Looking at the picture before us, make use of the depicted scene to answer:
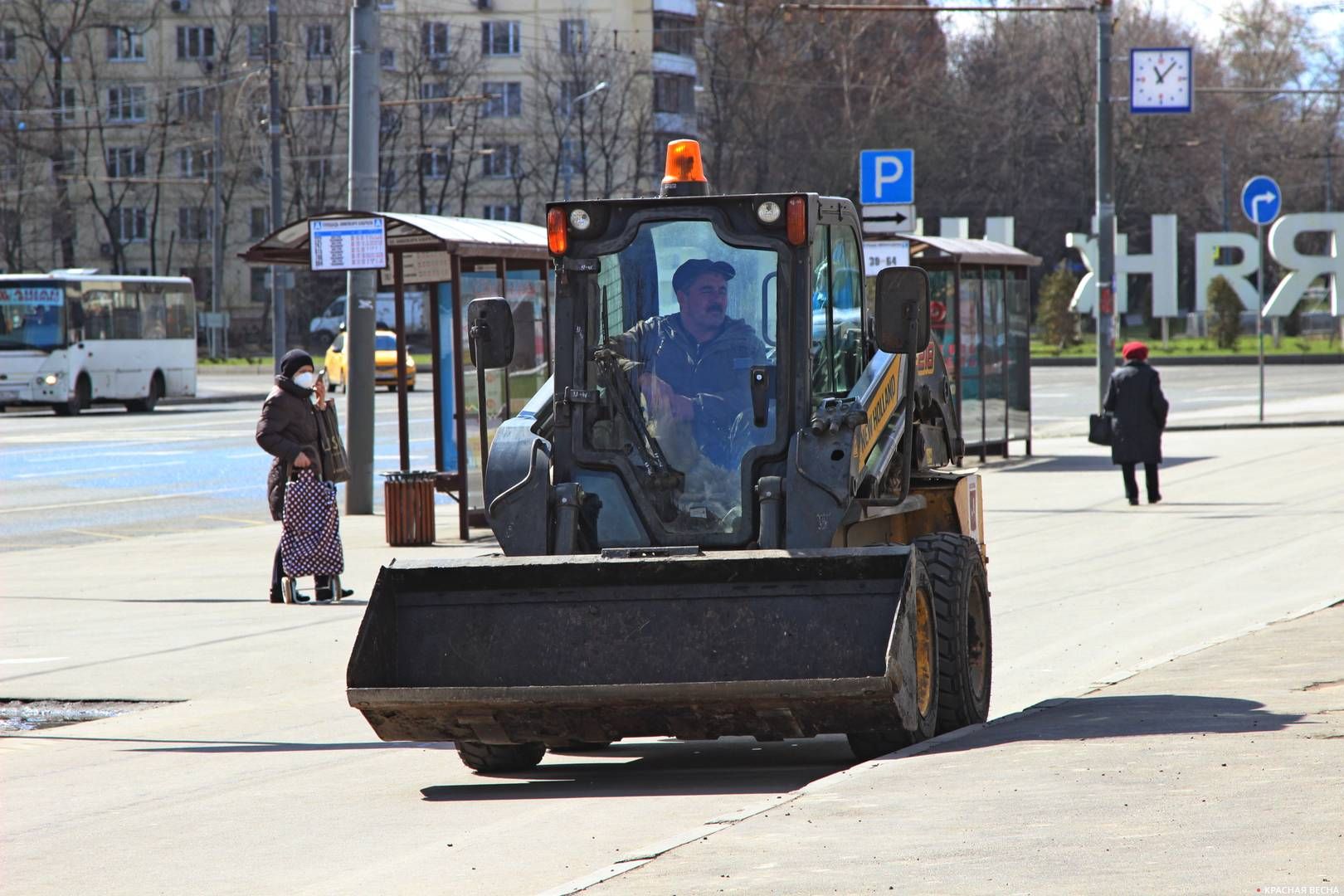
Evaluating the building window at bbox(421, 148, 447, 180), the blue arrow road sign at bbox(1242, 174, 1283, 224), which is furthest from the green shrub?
the building window at bbox(421, 148, 447, 180)

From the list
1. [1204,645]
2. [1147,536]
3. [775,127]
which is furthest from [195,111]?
[1204,645]

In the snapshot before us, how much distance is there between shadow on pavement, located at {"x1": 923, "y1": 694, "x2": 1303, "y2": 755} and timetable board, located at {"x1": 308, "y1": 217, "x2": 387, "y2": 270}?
33.8 feet

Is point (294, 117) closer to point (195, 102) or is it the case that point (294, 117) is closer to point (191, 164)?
point (195, 102)

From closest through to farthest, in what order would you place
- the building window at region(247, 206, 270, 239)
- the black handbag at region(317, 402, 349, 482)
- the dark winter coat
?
the dark winter coat
the black handbag at region(317, 402, 349, 482)
the building window at region(247, 206, 270, 239)

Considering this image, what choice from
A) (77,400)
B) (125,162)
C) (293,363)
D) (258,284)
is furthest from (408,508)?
(258,284)

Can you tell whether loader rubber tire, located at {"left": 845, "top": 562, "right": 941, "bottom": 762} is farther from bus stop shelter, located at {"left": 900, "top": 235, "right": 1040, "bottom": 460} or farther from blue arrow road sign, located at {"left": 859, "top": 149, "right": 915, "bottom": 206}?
bus stop shelter, located at {"left": 900, "top": 235, "right": 1040, "bottom": 460}

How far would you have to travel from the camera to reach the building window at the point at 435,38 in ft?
255

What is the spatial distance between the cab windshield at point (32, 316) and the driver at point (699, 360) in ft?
110

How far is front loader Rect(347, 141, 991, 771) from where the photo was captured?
7484mm

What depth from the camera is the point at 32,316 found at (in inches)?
1570

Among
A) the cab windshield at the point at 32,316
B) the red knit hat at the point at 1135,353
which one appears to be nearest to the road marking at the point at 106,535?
the red knit hat at the point at 1135,353

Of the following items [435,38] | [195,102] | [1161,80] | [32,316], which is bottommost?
[32,316]

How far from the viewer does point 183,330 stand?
43.0m

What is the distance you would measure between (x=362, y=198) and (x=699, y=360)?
11.7 m
